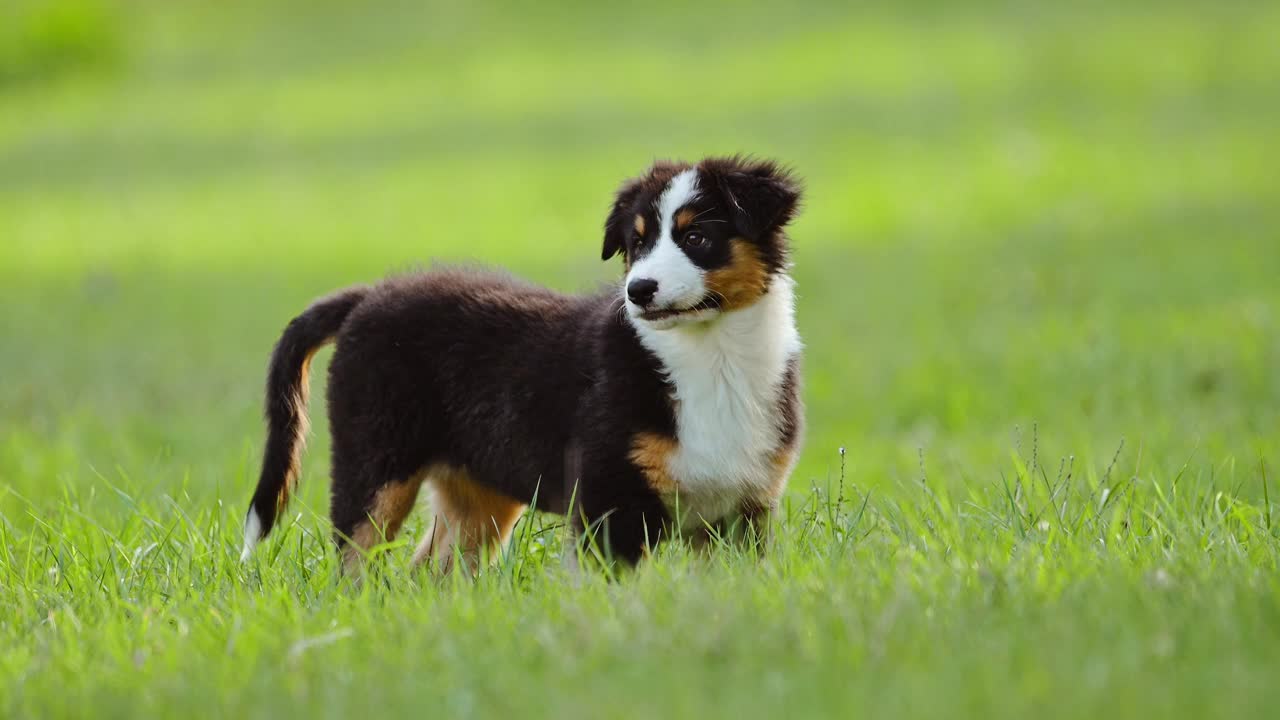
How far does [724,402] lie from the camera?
4547 mm

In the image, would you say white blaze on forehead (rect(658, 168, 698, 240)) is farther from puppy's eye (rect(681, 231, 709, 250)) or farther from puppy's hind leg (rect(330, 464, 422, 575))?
puppy's hind leg (rect(330, 464, 422, 575))

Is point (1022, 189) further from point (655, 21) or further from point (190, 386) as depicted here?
point (655, 21)

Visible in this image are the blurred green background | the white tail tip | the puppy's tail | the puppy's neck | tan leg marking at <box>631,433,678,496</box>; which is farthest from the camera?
the blurred green background

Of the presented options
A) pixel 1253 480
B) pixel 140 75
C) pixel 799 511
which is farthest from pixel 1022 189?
pixel 140 75

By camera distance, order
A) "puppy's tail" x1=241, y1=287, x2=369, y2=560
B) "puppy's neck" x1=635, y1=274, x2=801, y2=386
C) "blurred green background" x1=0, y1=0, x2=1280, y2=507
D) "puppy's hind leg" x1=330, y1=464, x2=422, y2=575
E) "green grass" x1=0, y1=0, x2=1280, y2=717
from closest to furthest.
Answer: "green grass" x1=0, y1=0, x2=1280, y2=717
"puppy's neck" x1=635, y1=274, x2=801, y2=386
"puppy's hind leg" x1=330, y1=464, x2=422, y2=575
"puppy's tail" x1=241, y1=287, x2=369, y2=560
"blurred green background" x1=0, y1=0, x2=1280, y2=507

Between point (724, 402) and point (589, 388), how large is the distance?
403mm

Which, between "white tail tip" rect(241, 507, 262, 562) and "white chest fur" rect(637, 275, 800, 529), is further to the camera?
"white tail tip" rect(241, 507, 262, 562)

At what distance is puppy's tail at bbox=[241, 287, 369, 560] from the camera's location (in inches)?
201

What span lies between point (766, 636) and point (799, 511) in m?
1.45

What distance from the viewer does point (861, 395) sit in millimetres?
8500

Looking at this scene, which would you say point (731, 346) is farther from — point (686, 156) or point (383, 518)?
point (686, 156)

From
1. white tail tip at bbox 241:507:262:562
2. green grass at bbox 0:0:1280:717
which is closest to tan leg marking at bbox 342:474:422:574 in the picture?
green grass at bbox 0:0:1280:717

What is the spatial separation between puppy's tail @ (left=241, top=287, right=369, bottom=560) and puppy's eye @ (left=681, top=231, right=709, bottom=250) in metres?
1.22

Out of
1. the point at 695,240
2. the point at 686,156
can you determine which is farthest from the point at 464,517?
the point at 686,156
